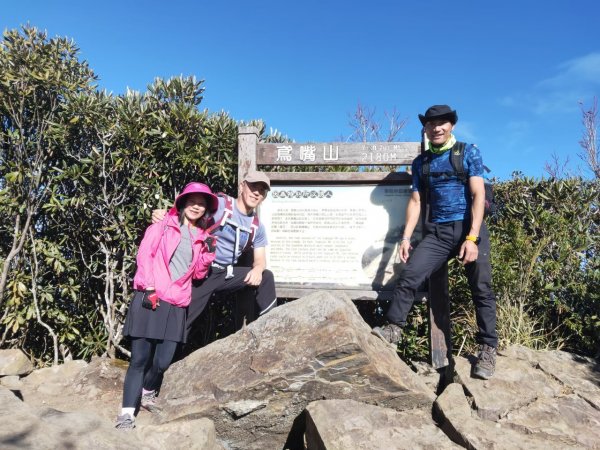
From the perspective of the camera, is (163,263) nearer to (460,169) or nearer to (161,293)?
(161,293)

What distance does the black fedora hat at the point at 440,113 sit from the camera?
166 inches

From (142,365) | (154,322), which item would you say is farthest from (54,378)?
(154,322)

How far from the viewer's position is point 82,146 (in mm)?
5281

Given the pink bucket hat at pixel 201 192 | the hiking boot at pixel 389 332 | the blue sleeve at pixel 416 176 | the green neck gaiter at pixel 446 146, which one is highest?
the green neck gaiter at pixel 446 146

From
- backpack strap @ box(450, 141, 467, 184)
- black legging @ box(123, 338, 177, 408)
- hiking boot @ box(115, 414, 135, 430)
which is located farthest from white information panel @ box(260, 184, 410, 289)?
hiking boot @ box(115, 414, 135, 430)

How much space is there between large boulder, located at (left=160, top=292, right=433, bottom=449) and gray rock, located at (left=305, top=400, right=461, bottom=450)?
15cm

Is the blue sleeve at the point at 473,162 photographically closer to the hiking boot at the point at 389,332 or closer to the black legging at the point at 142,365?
the hiking boot at the point at 389,332

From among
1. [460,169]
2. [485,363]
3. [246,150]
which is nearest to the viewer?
[485,363]

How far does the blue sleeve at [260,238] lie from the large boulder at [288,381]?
3.38ft

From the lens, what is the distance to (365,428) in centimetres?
331

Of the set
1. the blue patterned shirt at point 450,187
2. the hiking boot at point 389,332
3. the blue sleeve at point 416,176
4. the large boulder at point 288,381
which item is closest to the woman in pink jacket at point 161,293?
the large boulder at point 288,381

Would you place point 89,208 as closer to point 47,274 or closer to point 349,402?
point 47,274

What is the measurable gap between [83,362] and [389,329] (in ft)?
11.4

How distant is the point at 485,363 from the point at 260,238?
2.44 meters
